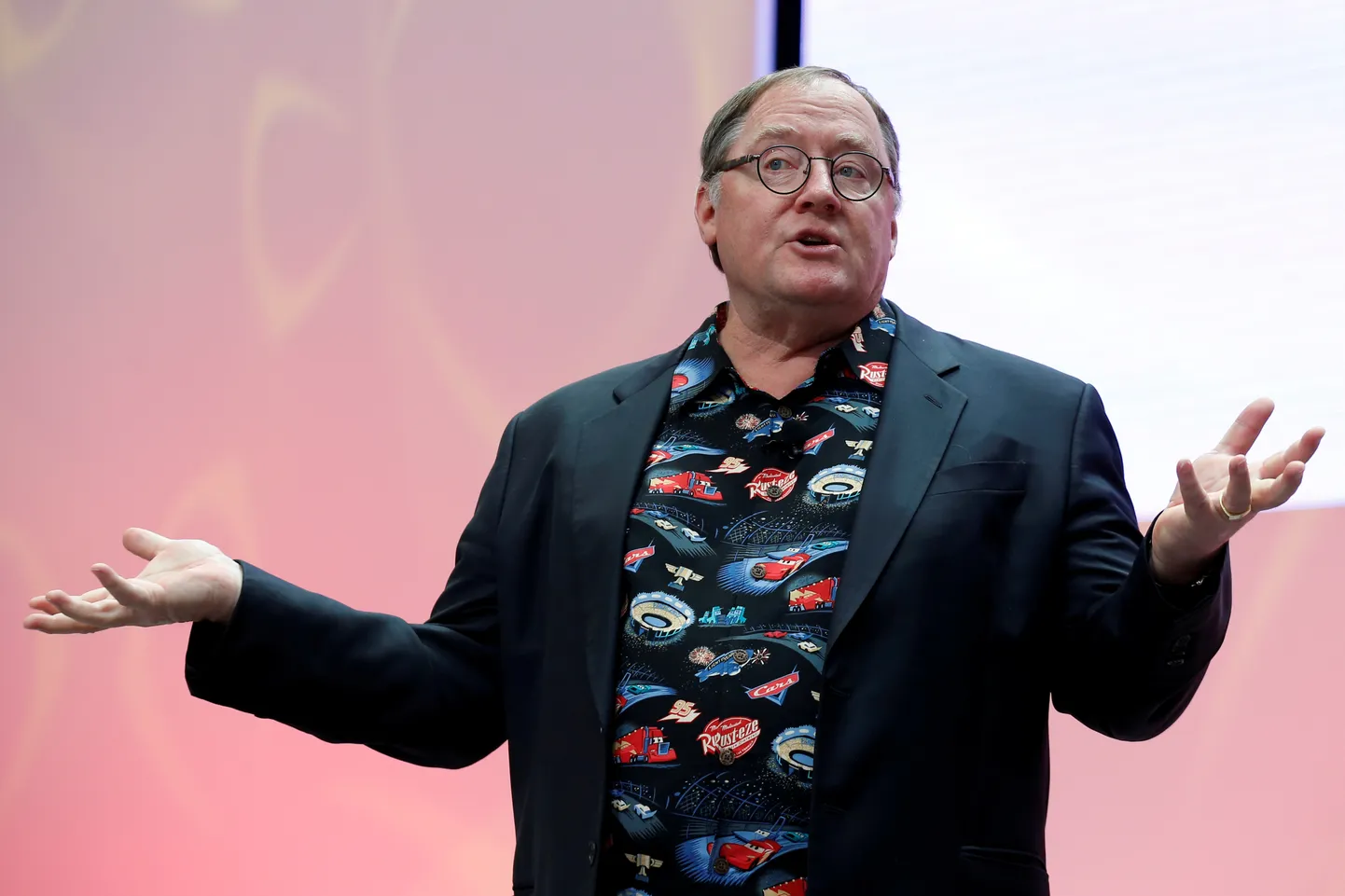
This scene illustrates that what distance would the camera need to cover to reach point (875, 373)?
1.66 m

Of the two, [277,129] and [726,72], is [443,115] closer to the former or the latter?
[277,129]

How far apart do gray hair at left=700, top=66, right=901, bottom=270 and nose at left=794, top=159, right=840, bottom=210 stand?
0.11m

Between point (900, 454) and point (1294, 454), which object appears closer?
point (1294, 454)

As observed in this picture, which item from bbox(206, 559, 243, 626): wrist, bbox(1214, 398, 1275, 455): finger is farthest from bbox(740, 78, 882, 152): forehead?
bbox(206, 559, 243, 626): wrist

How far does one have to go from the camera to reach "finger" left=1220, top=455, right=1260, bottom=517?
3.95ft

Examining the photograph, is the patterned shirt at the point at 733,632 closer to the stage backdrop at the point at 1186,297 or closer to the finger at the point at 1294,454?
the finger at the point at 1294,454

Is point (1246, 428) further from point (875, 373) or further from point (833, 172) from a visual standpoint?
point (833, 172)

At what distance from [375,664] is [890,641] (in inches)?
22.0

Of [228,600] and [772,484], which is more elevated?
[772,484]

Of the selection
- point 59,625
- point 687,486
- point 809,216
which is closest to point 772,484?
point 687,486

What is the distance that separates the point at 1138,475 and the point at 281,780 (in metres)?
1.63

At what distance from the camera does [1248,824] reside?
81.6 inches

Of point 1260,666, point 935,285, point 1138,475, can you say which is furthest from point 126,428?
point 1260,666

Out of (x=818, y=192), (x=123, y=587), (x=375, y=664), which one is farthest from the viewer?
(x=818, y=192)
